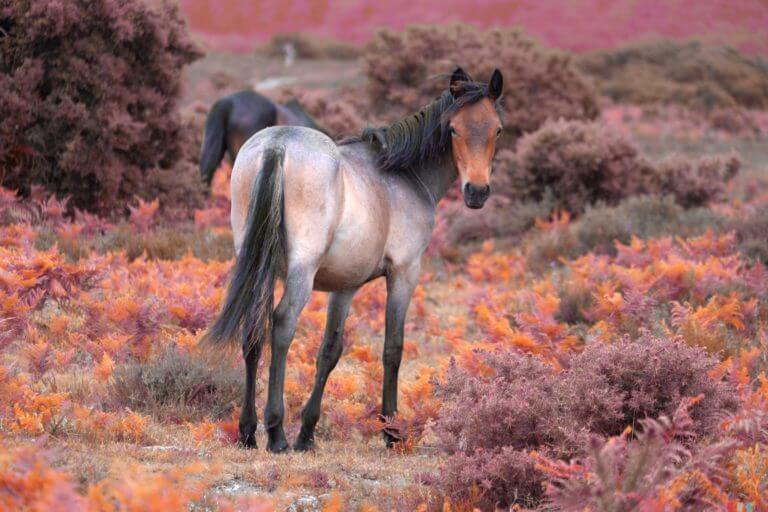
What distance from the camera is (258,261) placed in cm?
465

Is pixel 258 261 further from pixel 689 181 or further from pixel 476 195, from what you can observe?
pixel 689 181

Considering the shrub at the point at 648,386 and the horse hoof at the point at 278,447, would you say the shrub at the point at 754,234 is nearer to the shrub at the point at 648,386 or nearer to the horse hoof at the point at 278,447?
the shrub at the point at 648,386

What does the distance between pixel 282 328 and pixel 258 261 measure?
1.20 ft

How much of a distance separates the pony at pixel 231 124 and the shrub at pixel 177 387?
6.57 meters

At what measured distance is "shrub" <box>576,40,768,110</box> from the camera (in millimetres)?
34844

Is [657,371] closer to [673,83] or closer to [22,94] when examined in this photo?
[22,94]

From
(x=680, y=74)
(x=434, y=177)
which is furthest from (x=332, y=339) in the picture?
(x=680, y=74)

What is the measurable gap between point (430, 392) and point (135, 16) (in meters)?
6.73

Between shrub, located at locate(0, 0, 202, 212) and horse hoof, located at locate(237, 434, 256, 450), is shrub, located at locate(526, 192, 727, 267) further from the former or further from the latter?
horse hoof, located at locate(237, 434, 256, 450)

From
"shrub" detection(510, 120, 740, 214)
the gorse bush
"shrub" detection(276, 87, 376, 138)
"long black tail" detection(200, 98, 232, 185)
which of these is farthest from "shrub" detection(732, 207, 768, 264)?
"shrub" detection(276, 87, 376, 138)

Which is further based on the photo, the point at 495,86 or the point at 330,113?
the point at 330,113

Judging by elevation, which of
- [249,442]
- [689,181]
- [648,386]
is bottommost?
[689,181]

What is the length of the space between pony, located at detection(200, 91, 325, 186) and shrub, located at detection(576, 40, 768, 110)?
24.1m

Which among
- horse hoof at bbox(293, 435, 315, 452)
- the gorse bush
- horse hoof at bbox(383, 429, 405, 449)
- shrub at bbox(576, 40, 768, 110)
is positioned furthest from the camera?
shrub at bbox(576, 40, 768, 110)
